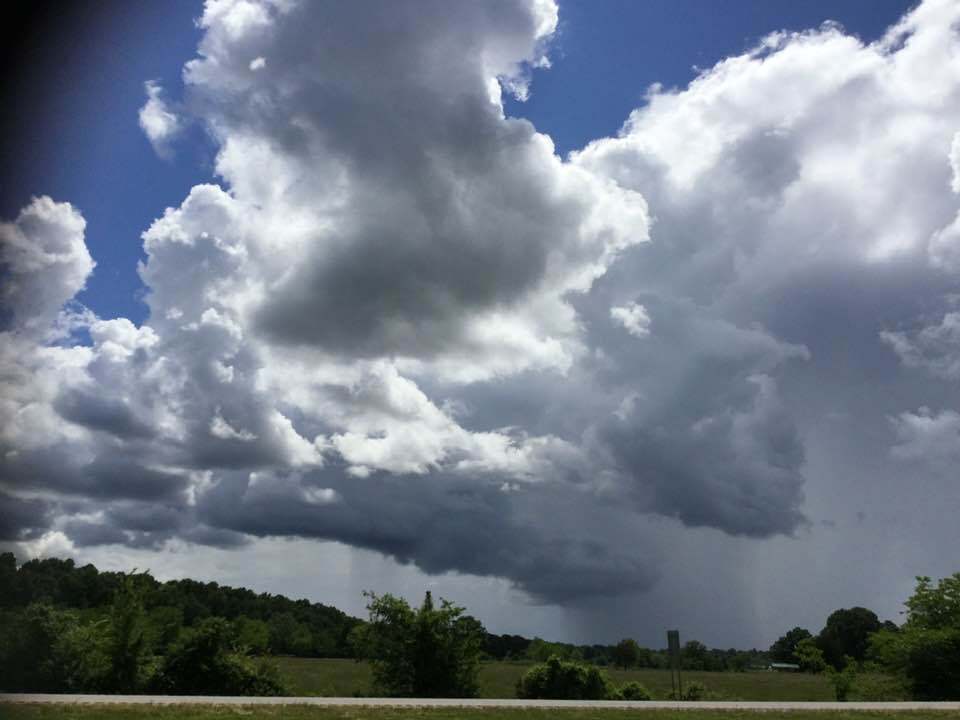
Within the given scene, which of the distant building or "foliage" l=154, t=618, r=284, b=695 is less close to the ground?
"foliage" l=154, t=618, r=284, b=695

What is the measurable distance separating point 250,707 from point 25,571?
15.1 metres

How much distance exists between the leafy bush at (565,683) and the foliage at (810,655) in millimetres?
10230

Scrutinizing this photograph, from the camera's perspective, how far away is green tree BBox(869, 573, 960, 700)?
104 feet

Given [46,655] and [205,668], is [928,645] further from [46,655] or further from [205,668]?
[46,655]

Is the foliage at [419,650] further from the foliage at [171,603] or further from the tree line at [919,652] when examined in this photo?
the tree line at [919,652]

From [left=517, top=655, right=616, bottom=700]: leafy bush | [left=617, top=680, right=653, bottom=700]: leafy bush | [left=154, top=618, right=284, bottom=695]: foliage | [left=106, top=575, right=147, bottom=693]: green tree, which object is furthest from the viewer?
[left=517, top=655, right=616, bottom=700]: leafy bush

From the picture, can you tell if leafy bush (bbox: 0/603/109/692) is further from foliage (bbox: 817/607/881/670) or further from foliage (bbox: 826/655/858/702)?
foliage (bbox: 817/607/881/670)

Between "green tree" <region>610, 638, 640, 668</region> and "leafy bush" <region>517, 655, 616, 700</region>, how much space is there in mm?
40004

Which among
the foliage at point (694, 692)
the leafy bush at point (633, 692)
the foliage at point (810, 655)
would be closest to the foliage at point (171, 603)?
the leafy bush at point (633, 692)

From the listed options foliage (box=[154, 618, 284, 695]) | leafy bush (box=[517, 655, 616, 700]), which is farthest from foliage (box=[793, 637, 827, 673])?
foliage (box=[154, 618, 284, 695])

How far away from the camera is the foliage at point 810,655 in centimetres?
3500

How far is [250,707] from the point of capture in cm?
2177

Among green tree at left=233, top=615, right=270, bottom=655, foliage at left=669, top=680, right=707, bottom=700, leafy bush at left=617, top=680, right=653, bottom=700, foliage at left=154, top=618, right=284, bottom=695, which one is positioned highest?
green tree at left=233, top=615, right=270, bottom=655

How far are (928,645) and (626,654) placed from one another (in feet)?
131
